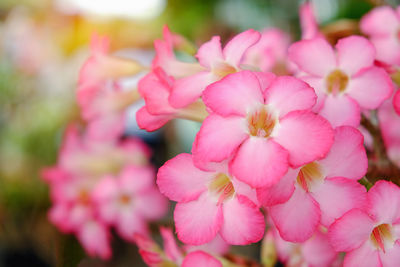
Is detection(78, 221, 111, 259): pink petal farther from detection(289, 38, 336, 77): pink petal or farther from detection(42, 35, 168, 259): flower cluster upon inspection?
detection(289, 38, 336, 77): pink petal

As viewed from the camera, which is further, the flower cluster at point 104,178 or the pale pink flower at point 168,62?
the flower cluster at point 104,178

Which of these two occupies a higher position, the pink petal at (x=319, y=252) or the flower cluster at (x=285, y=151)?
the flower cluster at (x=285, y=151)

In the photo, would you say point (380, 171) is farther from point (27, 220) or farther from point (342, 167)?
point (27, 220)

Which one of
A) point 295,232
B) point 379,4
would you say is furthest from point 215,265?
point 379,4

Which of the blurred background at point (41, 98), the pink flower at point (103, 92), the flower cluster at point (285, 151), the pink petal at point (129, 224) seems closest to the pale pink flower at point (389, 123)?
Answer: the flower cluster at point (285, 151)

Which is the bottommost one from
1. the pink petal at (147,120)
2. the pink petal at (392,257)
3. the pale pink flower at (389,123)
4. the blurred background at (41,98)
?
the blurred background at (41,98)

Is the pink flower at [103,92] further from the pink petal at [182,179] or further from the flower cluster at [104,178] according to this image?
the pink petal at [182,179]
